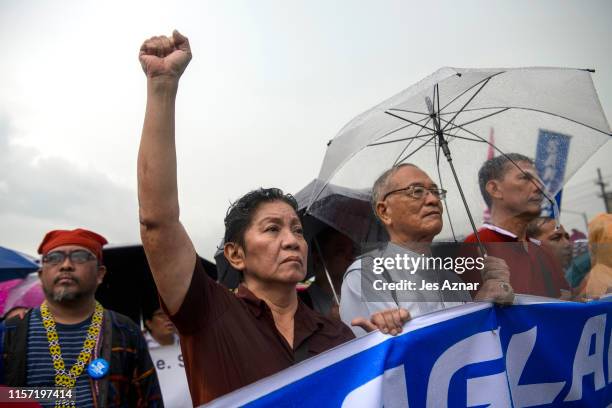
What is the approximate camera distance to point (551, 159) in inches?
115

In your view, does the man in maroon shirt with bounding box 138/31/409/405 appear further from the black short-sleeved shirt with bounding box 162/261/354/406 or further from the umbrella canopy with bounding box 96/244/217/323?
the umbrella canopy with bounding box 96/244/217/323

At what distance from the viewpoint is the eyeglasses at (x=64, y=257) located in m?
3.50

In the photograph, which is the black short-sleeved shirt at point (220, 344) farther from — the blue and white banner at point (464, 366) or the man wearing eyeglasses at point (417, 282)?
the man wearing eyeglasses at point (417, 282)

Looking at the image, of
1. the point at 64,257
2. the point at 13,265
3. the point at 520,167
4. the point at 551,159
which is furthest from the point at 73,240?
the point at 551,159

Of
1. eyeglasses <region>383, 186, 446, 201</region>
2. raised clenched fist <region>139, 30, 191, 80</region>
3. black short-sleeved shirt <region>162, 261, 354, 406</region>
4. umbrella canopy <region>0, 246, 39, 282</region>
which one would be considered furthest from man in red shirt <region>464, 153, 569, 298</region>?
umbrella canopy <region>0, 246, 39, 282</region>

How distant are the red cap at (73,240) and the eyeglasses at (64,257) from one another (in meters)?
0.05

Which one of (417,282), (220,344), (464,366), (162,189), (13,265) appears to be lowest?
(464,366)

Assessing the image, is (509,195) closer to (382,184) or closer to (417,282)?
(382,184)

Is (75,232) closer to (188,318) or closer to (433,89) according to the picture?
(188,318)

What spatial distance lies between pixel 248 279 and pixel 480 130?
150 centimetres

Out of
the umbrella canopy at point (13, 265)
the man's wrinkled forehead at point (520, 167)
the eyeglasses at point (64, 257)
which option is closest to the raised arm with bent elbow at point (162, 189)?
the man's wrinkled forehead at point (520, 167)

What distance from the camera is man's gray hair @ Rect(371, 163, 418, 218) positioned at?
2.91 meters

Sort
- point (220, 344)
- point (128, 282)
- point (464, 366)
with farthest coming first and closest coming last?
point (128, 282) → point (464, 366) → point (220, 344)

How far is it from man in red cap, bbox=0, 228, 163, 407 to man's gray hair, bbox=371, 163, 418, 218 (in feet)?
5.49
